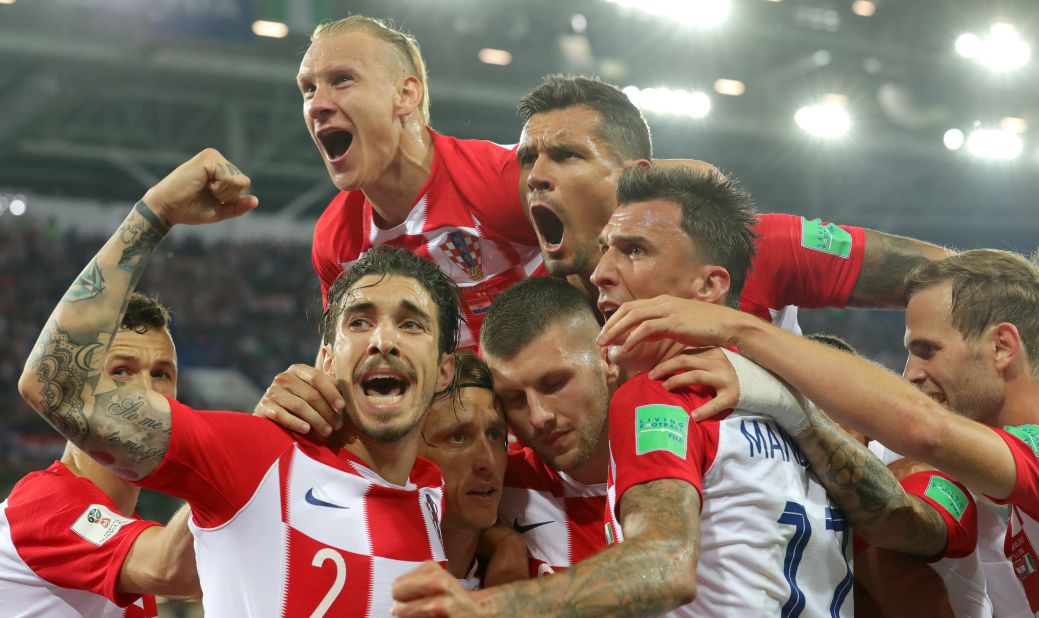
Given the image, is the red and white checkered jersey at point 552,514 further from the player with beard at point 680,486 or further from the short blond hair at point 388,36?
the short blond hair at point 388,36

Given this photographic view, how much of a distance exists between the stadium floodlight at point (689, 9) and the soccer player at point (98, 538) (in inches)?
612

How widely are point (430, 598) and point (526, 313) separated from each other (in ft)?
5.48

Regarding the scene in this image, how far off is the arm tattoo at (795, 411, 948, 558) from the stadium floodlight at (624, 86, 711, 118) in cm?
1741

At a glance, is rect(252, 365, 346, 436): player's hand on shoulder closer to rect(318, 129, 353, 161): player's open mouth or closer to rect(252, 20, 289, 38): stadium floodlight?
rect(318, 129, 353, 161): player's open mouth

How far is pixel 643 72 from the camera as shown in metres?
19.6

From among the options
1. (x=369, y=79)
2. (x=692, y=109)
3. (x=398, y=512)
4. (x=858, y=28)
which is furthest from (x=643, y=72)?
(x=398, y=512)

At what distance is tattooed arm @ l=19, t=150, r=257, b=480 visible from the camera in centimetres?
240

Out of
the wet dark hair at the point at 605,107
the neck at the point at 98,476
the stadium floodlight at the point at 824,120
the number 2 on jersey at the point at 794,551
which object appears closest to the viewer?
the number 2 on jersey at the point at 794,551

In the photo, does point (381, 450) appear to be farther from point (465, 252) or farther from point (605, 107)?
point (605, 107)

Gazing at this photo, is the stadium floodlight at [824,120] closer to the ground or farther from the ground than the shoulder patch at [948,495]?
farther from the ground

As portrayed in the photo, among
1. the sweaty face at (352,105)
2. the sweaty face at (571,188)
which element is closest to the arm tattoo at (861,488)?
the sweaty face at (571,188)

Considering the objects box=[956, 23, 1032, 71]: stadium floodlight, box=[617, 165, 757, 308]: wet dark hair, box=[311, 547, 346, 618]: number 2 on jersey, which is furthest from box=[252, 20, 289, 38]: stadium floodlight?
box=[311, 547, 346, 618]: number 2 on jersey

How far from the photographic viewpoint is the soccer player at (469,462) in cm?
328

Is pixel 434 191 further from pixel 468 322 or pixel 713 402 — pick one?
pixel 713 402
